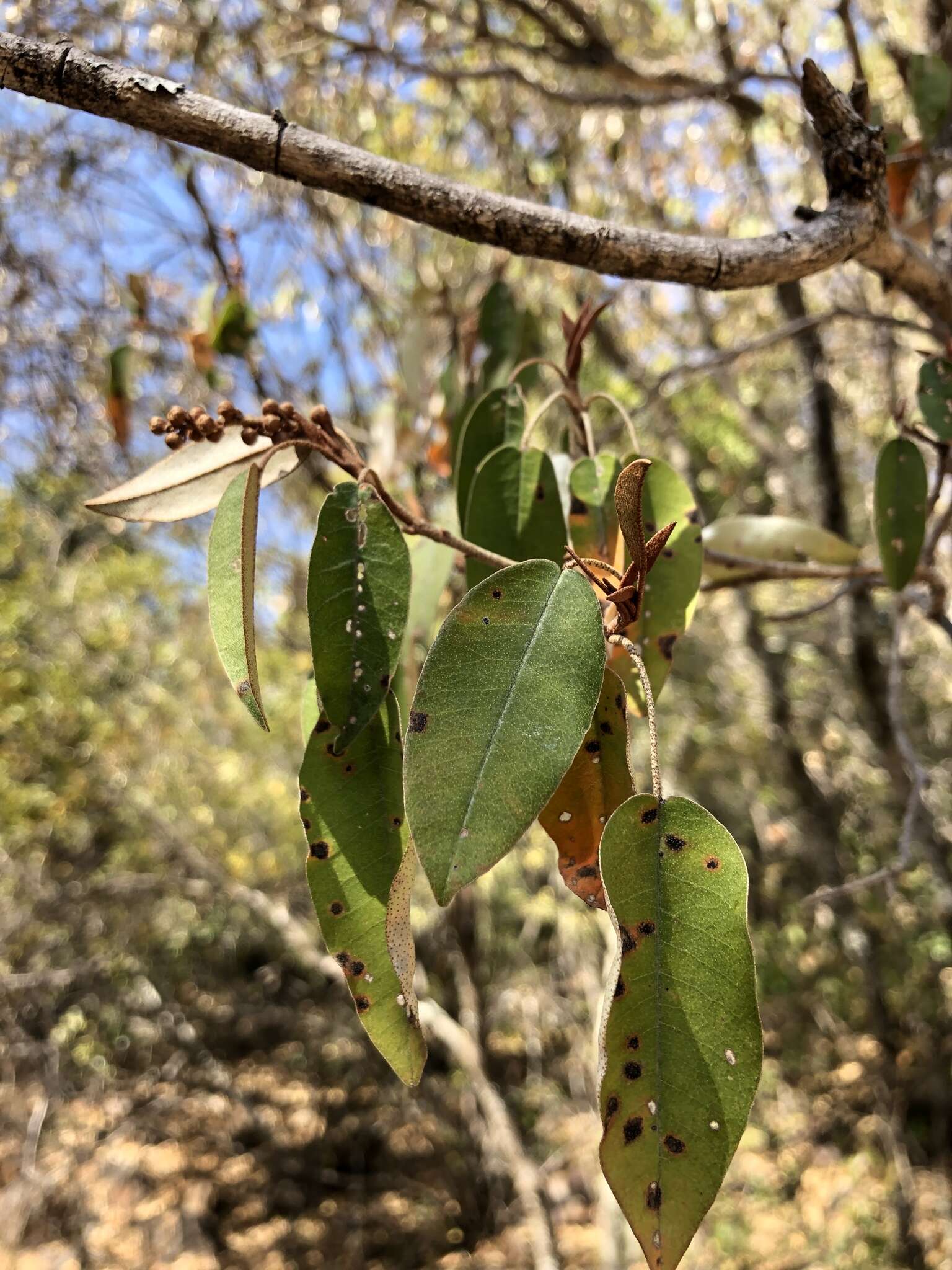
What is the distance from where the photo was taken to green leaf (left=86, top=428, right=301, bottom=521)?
0.61m

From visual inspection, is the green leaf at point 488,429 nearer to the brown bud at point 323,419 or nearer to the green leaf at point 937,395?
the brown bud at point 323,419

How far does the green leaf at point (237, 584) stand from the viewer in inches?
19.8

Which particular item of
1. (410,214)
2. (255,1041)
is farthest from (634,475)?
(255,1041)

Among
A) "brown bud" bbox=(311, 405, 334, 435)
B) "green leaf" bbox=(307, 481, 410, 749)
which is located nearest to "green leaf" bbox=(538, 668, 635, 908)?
"green leaf" bbox=(307, 481, 410, 749)

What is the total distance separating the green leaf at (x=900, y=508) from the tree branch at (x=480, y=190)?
265 mm

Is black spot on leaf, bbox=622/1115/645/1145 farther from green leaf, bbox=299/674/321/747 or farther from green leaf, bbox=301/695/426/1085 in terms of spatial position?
green leaf, bbox=299/674/321/747

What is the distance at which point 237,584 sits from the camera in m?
0.54

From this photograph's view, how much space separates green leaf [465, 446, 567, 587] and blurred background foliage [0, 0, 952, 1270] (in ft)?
5.27

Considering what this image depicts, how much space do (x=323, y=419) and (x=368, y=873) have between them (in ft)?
1.02

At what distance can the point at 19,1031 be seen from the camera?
300cm

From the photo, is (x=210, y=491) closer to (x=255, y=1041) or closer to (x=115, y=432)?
(x=115, y=432)

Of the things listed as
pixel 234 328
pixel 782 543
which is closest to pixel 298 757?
pixel 234 328

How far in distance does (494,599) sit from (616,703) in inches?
4.6

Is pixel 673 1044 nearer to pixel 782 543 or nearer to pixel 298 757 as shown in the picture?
pixel 782 543
